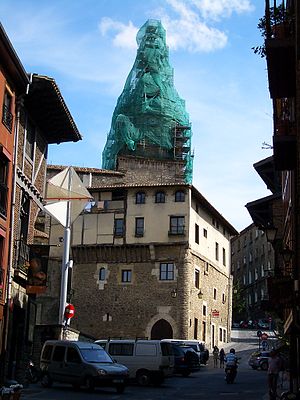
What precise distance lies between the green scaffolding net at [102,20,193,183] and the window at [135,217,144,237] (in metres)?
17.2

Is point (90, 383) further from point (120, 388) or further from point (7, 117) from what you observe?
point (7, 117)

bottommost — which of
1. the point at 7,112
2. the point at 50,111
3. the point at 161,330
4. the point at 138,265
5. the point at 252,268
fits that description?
the point at 161,330

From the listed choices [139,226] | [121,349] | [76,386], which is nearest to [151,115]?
[139,226]

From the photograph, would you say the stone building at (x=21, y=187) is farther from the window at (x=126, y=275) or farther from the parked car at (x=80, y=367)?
the window at (x=126, y=275)

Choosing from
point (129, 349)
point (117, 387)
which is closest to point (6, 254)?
point (117, 387)

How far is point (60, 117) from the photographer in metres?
27.0

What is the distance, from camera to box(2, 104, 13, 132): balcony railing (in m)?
22.1

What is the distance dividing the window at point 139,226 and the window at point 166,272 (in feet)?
9.24

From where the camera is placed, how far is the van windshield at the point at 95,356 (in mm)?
22969

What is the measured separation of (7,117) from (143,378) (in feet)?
36.0

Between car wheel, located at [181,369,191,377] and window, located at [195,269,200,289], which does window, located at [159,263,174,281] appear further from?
car wheel, located at [181,369,191,377]

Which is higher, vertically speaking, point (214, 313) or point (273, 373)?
point (214, 313)

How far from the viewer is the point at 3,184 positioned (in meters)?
21.7

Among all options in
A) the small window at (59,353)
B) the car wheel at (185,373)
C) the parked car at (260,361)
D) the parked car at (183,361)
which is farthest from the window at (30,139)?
the parked car at (260,361)
